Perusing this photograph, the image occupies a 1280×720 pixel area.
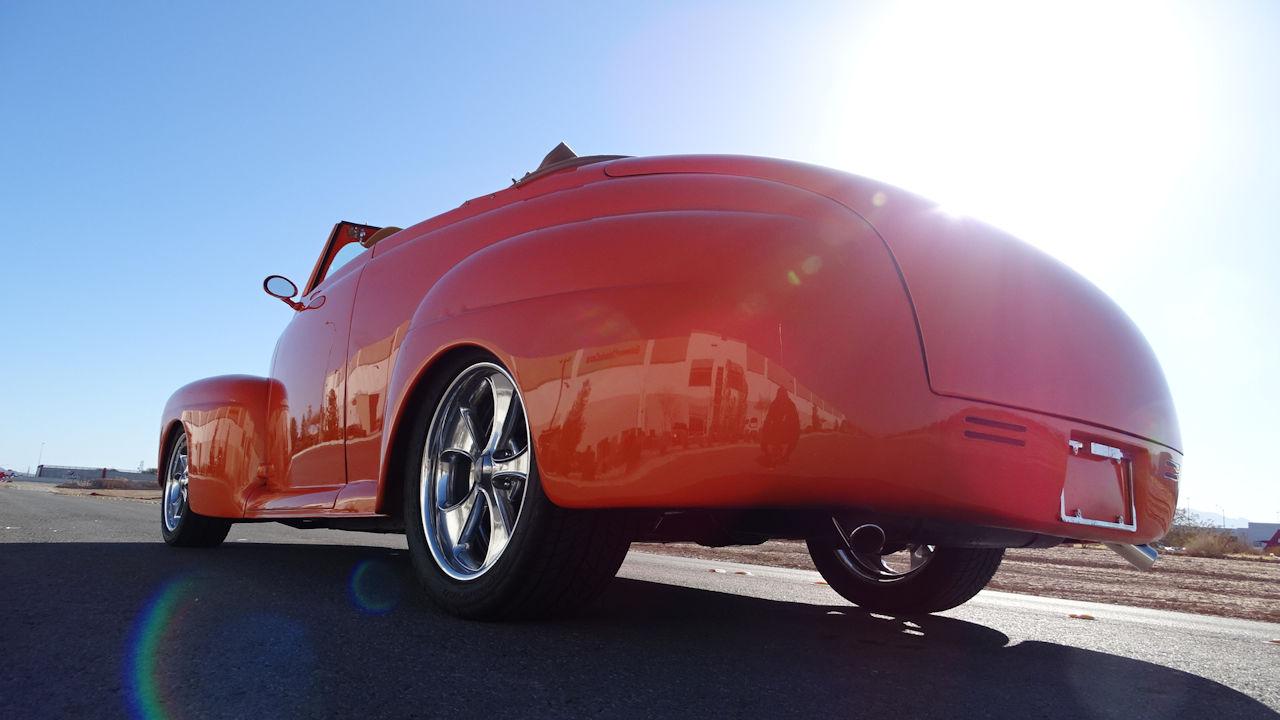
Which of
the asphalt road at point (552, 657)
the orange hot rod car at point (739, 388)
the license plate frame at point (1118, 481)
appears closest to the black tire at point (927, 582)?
the asphalt road at point (552, 657)

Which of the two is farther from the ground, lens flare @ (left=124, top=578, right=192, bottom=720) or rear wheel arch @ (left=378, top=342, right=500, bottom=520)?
rear wheel arch @ (left=378, top=342, right=500, bottom=520)

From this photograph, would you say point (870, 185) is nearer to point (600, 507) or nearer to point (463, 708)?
point (600, 507)

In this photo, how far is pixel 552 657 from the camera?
200 cm

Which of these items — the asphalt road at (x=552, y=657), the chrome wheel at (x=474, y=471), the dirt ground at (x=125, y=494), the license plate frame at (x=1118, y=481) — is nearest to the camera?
the asphalt road at (x=552, y=657)

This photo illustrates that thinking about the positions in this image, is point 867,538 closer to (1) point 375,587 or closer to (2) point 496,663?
(2) point 496,663

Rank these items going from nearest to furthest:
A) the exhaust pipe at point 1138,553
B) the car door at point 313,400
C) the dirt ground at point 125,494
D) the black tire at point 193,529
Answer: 1. the exhaust pipe at point 1138,553
2. the car door at point 313,400
3. the black tire at point 193,529
4. the dirt ground at point 125,494

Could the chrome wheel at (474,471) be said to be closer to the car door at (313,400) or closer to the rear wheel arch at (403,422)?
the rear wheel arch at (403,422)

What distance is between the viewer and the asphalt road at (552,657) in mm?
1658

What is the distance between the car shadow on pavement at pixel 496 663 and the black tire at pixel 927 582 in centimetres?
25

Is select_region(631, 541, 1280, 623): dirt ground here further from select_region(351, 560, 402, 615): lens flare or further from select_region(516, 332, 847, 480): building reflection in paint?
select_region(516, 332, 847, 480): building reflection in paint

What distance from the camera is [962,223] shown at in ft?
7.76

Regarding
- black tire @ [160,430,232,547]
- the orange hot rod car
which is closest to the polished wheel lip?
black tire @ [160,430,232,547]

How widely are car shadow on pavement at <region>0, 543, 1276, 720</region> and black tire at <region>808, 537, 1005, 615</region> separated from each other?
253 millimetres

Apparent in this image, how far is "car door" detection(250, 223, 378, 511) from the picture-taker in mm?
3393
